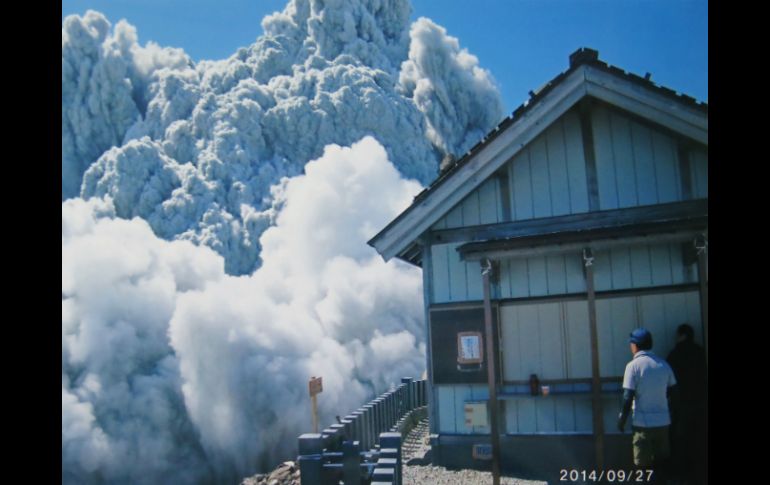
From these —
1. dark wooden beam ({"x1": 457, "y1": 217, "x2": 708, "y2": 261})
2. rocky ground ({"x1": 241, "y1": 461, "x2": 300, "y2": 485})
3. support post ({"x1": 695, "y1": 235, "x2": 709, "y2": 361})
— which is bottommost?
rocky ground ({"x1": 241, "y1": 461, "x2": 300, "y2": 485})

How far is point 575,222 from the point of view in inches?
226

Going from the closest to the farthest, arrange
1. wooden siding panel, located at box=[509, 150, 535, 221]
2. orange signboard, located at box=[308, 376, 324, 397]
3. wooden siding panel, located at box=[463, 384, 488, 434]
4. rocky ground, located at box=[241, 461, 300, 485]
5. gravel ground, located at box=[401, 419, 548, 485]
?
1. gravel ground, located at box=[401, 419, 548, 485]
2. wooden siding panel, located at box=[509, 150, 535, 221]
3. wooden siding panel, located at box=[463, 384, 488, 434]
4. orange signboard, located at box=[308, 376, 324, 397]
5. rocky ground, located at box=[241, 461, 300, 485]

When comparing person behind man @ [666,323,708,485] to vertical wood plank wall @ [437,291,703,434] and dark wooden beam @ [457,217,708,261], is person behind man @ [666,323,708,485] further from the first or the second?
dark wooden beam @ [457,217,708,261]

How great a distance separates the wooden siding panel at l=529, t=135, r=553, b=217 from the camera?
5816mm

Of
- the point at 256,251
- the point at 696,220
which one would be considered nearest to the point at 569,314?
the point at 696,220

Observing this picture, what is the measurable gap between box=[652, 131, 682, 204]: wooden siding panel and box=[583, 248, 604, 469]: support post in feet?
3.09

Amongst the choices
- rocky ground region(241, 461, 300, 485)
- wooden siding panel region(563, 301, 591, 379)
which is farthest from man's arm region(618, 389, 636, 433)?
rocky ground region(241, 461, 300, 485)

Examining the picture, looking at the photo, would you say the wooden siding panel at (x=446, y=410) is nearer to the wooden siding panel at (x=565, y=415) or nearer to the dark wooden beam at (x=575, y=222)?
the wooden siding panel at (x=565, y=415)

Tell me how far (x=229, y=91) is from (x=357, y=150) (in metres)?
13.6

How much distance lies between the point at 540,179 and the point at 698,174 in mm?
1396

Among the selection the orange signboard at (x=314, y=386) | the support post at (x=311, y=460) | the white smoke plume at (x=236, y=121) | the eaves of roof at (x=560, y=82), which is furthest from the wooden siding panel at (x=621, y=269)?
the white smoke plume at (x=236, y=121)

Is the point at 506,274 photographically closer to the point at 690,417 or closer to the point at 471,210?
the point at 471,210
